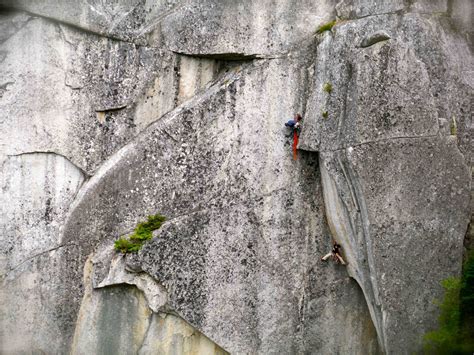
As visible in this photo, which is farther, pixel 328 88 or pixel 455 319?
pixel 328 88

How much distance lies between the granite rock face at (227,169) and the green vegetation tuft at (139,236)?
0.11 metres

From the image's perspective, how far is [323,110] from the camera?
8.29 metres

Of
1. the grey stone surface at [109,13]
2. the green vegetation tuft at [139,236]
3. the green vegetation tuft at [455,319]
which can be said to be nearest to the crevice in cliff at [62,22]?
the grey stone surface at [109,13]

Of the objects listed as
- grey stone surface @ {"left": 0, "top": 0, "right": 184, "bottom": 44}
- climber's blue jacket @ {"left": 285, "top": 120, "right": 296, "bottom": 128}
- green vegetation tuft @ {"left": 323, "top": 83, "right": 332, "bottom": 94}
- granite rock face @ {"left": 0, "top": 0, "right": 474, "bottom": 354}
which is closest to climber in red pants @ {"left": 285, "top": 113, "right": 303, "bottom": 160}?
climber's blue jacket @ {"left": 285, "top": 120, "right": 296, "bottom": 128}

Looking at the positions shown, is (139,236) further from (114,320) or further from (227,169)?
(227,169)

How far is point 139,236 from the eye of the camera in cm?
832

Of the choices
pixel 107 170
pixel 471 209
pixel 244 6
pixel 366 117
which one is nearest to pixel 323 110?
pixel 366 117

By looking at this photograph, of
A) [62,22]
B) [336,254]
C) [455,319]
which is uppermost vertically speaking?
[62,22]

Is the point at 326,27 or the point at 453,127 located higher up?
the point at 326,27

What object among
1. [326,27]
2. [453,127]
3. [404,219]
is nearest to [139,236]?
[404,219]

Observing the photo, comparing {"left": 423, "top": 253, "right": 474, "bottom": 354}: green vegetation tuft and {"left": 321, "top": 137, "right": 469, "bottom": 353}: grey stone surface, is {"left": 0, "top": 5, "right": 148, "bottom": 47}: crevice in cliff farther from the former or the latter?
{"left": 423, "top": 253, "right": 474, "bottom": 354}: green vegetation tuft

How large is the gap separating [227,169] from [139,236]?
150 cm

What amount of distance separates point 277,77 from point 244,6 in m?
1.05

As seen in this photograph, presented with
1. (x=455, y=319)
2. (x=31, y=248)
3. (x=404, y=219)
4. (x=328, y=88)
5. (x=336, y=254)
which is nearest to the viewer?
(x=455, y=319)
